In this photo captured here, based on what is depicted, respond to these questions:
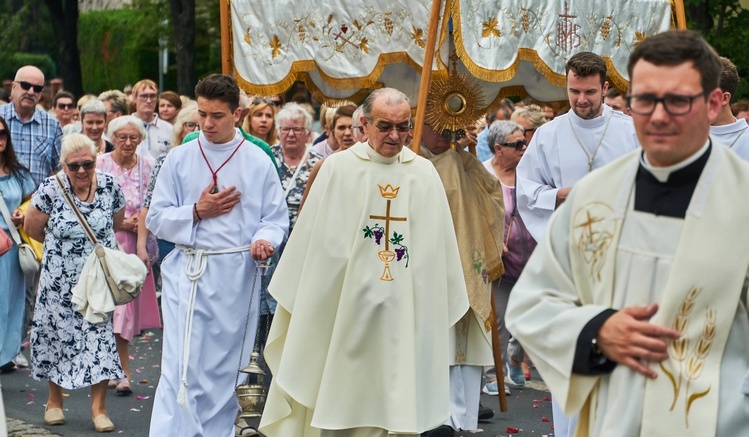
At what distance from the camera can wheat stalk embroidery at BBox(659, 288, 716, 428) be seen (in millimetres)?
3549

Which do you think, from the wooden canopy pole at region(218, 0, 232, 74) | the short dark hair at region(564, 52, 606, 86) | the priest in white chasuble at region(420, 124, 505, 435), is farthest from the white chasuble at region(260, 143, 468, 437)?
the wooden canopy pole at region(218, 0, 232, 74)

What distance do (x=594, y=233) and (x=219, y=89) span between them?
4.34m

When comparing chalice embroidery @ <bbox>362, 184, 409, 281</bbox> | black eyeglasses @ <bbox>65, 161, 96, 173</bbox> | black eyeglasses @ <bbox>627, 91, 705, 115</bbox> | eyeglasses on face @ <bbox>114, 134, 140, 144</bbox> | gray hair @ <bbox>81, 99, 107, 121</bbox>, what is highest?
black eyeglasses @ <bbox>627, 91, 705, 115</bbox>

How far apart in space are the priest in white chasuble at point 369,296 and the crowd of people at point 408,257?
1 centimetres

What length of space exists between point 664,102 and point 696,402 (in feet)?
2.58

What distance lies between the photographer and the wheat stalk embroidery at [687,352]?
355cm

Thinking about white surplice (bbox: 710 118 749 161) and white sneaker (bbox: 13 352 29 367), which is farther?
white sneaker (bbox: 13 352 29 367)

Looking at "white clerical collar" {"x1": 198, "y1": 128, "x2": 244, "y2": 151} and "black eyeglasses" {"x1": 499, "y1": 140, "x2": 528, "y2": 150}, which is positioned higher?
"white clerical collar" {"x1": 198, "y1": 128, "x2": 244, "y2": 151}

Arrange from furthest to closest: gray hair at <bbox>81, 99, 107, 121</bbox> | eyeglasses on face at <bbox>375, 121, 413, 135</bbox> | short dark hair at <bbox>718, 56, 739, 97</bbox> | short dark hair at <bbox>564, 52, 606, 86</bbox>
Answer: gray hair at <bbox>81, 99, 107, 121</bbox> → short dark hair at <bbox>564, 52, 606, 86</bbox> → short dark hair at <bbox>718, 56, 739, 97</bbox> → eyeglasses on face at <bbox>375, 121, 413, 135</bbox>

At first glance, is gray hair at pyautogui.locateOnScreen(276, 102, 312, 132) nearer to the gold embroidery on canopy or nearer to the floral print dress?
the floral print dress

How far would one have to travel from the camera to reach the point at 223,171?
25.7 feet

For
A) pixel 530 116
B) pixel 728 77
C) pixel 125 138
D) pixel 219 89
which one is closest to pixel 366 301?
pixel 219 89

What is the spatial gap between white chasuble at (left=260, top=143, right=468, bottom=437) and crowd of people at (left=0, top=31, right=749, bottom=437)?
0.04 feet

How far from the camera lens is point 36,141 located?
1152 cm
